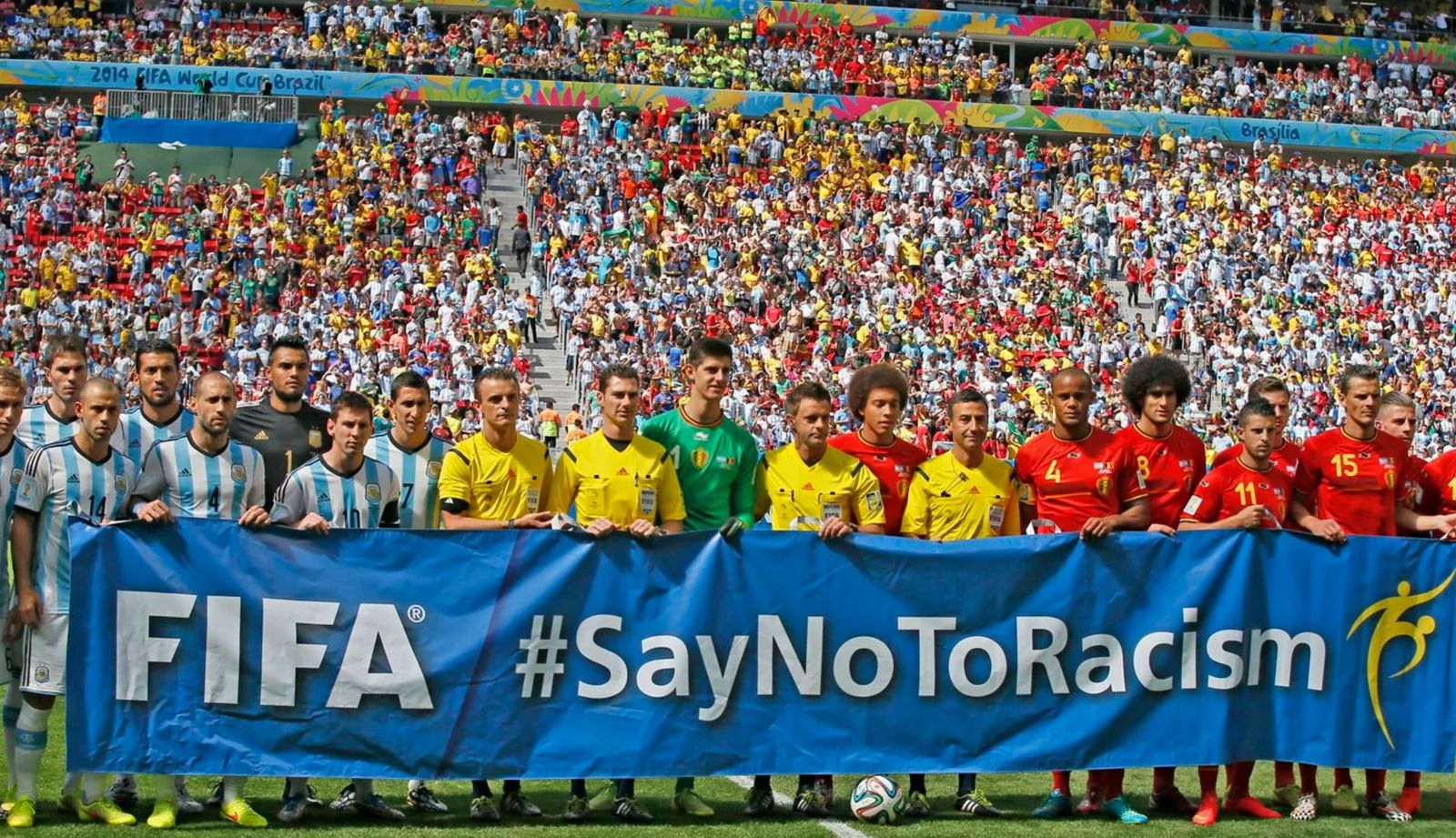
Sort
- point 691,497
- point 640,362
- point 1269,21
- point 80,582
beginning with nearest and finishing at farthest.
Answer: point 80,582 < point 691,497 < point 640,362 < point 1269,21

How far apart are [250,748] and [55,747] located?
8.10 ft

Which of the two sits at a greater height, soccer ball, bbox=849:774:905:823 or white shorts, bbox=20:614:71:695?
white shorts, bbox=20:614:71:695

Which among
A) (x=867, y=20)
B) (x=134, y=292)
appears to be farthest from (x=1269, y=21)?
(x=134, y=292)

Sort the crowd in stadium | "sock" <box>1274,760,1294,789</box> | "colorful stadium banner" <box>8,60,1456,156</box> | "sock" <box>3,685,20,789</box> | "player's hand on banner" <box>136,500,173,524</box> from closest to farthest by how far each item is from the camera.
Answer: "player's hand on banner" <box>136,500,173,524</box> → "sock" <box>3,685,20,789</box> → "sock" <box>1274,760,1294,789</box> → "colorful stadium banner" <box>8,60,1456,156</box> → the crowd in stadium

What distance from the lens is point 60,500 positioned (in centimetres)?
813

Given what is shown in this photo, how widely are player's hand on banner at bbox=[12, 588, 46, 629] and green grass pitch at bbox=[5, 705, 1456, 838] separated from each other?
35.5 inches

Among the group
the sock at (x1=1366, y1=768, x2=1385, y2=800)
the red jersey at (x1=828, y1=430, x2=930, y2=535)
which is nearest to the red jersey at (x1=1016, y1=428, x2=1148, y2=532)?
the red jersey at (x1=828, y1=430, x2=930, y2=535)

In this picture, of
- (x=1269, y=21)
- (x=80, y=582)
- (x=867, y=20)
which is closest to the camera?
(x=80, y=582)

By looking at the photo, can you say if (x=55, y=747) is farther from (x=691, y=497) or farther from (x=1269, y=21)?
(x=1269, y=21)

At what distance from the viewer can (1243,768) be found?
8.78 metres

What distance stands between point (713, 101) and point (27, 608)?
3957 cm

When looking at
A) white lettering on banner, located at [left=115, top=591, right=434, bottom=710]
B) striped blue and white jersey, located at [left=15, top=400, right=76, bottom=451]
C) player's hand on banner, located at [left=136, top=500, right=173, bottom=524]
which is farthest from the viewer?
striped blue and white jersey, located at [left=15, top=400, right=76, bottom=451]

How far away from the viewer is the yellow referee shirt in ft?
28.0

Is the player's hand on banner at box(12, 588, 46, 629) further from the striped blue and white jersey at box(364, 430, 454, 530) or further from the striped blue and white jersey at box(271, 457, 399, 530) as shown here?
the striped blue and white jersey at box(364, 430, 454, 530)
